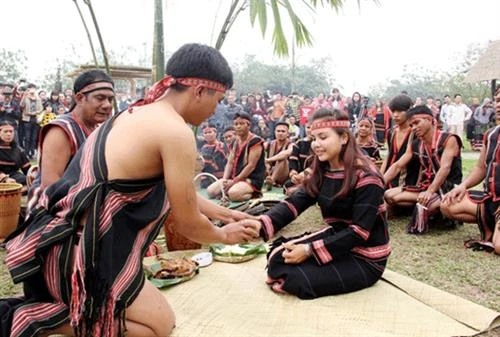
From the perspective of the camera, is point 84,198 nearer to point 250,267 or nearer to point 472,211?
point 250,267

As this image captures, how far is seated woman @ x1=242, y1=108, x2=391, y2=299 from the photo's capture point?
306cm

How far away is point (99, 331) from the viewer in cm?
229

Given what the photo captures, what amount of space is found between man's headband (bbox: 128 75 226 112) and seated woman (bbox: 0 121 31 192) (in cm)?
454

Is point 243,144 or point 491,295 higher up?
point 243,144

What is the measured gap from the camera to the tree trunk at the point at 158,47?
5.19 meters

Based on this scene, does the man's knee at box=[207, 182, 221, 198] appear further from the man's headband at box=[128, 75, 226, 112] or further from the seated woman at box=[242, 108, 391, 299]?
the man's headband at box=[128, 75, 226, 112]

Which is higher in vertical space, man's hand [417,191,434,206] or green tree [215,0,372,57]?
green tree [215,0,372,57]

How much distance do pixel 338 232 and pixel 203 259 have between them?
1.17 metres

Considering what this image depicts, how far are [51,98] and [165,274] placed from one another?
11.5m

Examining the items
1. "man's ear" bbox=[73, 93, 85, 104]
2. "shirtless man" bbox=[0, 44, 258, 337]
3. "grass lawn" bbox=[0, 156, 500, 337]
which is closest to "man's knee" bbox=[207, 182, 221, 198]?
"grass lawn" bbox=[0, 156, 500, 337]

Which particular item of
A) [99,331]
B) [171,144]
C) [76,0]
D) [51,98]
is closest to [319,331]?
[99,331]

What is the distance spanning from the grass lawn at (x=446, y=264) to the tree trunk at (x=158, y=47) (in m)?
2.28

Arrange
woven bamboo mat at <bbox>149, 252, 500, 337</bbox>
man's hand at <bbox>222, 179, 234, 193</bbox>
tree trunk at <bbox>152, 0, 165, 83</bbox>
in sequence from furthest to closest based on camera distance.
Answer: man's hand at <bbox>222, 179, 234, 193</bbox>, tree trunk at <bbox>152, 0, 165, 83</bbox>, woven bamboo mat at <bbox>149, 252, 500, 337</bbox>

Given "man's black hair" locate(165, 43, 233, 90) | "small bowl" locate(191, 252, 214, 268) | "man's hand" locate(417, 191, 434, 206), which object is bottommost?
"small bowl" locate(191, 252, 214, 268)
